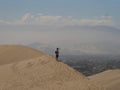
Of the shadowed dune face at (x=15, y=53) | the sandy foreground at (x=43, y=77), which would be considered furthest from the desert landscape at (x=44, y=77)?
the shadowed dune face at (x=15, y=53)

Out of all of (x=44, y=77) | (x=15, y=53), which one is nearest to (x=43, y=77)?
(x=44, y=77)

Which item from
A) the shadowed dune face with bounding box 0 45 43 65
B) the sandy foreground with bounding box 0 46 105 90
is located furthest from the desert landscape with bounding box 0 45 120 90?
the shadowed dune face with bounding box 0 45 43 65

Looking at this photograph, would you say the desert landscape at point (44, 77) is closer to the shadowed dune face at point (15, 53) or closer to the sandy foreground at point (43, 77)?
the sandy foreground at point (43, 77)

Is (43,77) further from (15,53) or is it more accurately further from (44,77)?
(15,53)

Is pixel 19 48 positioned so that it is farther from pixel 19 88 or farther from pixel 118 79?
pixel 19 88

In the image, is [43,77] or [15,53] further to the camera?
[15,53]

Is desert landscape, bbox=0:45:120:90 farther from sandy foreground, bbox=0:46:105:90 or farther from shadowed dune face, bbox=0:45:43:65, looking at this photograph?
shadowed dune face, bbox=0:45:43:65

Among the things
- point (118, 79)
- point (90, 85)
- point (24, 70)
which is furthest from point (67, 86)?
point (118, 79)

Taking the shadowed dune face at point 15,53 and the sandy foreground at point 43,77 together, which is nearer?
the sandy foreground at point 43,77
